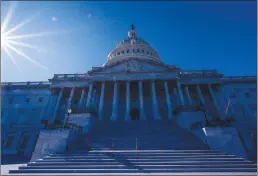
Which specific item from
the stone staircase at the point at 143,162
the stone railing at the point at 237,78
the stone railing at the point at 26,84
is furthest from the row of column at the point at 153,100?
the stone railing at the point at 26,84

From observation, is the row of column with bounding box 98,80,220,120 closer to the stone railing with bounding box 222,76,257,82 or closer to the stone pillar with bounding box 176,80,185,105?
the stone pillar with bounding box 176,80,185,105

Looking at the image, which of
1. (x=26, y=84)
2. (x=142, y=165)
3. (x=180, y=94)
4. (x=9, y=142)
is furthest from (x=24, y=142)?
(x=180, y=94)

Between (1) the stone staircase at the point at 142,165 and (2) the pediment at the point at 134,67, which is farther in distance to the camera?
(2) the pediment at the point at 134,67

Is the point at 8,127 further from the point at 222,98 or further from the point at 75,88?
the point at 222,98

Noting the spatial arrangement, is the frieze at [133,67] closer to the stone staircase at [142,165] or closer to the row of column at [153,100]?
the row of column at [153,100]

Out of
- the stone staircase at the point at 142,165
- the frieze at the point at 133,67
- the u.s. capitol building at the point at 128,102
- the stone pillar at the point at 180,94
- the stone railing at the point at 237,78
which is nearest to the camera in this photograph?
the stone staircase at the point at 142,165

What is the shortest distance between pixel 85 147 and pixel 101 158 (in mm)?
4939

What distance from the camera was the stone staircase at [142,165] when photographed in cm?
1059

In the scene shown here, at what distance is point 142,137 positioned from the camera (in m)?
20.0

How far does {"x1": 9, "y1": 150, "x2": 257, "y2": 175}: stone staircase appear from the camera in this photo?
10594mm

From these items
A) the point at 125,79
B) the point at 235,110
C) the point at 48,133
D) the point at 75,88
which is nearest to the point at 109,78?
the point at 125,79

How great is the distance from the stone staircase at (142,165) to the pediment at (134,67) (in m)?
24.5

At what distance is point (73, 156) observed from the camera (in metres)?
13.5

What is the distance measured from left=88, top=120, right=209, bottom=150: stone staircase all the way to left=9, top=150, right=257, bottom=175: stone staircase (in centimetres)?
310
